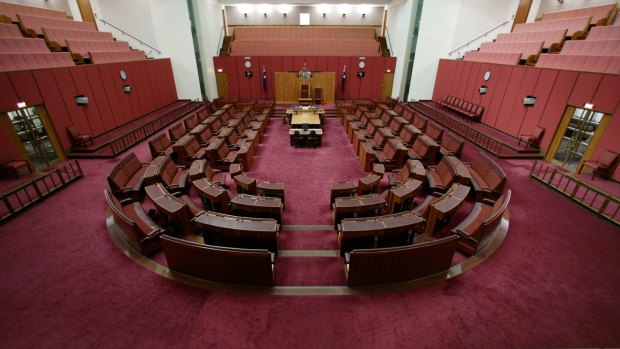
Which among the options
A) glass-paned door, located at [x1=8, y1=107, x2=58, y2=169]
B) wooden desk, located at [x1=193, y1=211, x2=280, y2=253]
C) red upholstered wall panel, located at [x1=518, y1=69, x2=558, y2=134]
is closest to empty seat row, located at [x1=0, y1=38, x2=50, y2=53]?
glass-paned door, located at [x1=8, y1=107, x2=58, y2=169]

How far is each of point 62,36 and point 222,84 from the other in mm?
8724

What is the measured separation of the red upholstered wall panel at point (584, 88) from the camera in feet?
27.4

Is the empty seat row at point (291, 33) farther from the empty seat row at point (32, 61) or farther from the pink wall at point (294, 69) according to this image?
the empty seat row at point (32, 61)

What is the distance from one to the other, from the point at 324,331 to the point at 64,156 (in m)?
11.2

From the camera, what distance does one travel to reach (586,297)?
4.37 meters

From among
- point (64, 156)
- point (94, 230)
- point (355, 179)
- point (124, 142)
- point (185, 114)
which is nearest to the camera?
point (94, 230)

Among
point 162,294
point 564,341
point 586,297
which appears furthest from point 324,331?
point 586,297

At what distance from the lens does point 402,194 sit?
6.43 m

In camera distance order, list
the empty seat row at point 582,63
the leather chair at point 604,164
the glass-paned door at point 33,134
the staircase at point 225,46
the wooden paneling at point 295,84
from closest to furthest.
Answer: the leather chair at point 604,164, the glass-paned door at point 33,134, the empty seat row at point 582,63, the wooden paneling at point 295,84, the staircase at point 225,46

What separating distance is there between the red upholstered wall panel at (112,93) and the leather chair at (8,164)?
4.83 metres

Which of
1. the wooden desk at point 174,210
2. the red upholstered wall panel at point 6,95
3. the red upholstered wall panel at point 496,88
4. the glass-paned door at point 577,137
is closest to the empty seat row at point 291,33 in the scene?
the red upholstered wall panel at point 496,88

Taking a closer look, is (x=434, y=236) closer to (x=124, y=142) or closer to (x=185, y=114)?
(x=124, y=142)

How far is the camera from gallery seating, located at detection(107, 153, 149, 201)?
682cm

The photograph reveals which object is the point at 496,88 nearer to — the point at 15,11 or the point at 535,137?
the point at 535,137
